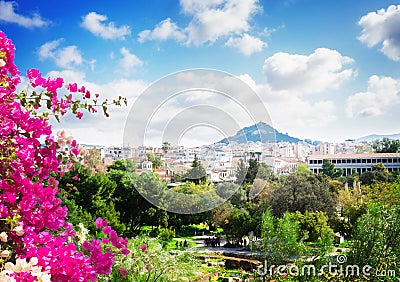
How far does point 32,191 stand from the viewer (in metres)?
1.83

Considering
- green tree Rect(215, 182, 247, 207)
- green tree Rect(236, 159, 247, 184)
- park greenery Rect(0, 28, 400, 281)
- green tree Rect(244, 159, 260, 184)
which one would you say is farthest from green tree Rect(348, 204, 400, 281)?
green tree Rect(244, 159, 260, 184)

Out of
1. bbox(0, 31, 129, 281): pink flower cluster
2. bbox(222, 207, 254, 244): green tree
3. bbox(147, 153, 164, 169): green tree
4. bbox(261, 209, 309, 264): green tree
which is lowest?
bbox(222, 207, 254, 244): green tree

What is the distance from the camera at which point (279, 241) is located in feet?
25.4

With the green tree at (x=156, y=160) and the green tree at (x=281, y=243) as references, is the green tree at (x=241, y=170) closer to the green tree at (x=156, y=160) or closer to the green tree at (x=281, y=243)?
the green tree at (x=156, y=160)

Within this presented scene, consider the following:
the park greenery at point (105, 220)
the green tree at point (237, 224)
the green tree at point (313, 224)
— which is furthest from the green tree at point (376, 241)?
the green tree at point (237, 224)

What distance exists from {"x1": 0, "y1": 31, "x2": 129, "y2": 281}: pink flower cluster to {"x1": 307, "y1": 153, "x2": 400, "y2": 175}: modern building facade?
1865 inches

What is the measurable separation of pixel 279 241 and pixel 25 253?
21.3 ft

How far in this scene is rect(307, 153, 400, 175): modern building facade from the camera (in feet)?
148

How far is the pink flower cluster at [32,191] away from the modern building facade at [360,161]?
47.4 meters

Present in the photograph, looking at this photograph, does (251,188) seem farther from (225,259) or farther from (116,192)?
(225,259)

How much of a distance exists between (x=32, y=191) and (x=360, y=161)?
1987 inches

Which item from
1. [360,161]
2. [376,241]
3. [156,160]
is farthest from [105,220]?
[360,161]

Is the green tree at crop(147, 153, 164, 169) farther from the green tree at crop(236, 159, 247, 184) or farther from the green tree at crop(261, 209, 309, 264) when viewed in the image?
the green tree at crop(261, 209, 309, 264)

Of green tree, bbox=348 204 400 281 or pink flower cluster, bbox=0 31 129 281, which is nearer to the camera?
pink flower cluster, bbox=0 31 129 281
